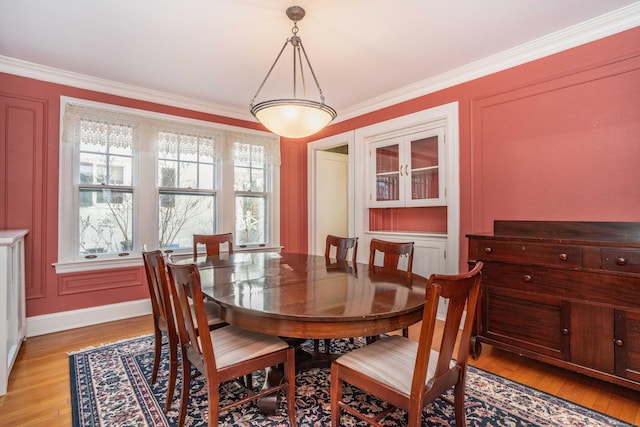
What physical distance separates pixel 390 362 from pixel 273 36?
2463 mm

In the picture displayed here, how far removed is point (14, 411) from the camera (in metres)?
1.82

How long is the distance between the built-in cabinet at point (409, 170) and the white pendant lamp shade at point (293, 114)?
1554 mm

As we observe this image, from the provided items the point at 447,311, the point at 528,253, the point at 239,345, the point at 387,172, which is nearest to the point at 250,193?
the point at 387,172

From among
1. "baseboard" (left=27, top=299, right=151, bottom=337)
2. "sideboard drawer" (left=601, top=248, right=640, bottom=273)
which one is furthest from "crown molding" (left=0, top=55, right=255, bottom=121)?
"sideboard drawer" (left=601, top=248, right=640, bottom=273)

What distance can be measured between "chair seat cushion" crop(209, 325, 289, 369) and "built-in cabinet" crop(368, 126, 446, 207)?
240 centimetres

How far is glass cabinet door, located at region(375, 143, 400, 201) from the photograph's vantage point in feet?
12.3

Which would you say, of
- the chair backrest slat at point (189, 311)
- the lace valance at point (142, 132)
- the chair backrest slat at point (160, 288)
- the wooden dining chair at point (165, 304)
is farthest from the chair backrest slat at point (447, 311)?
the lace valance at point (142, 132)

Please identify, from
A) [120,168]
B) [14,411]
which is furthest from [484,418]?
[120,168]

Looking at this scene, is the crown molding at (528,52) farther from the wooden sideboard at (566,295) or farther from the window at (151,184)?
the window at (151,184)

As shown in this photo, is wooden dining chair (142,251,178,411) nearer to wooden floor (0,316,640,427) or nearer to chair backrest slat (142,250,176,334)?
chair backrest slat (142,250,176,334)

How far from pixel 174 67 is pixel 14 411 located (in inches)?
112

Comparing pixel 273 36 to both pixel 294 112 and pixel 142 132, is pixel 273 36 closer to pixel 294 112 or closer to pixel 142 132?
pixel 294 112

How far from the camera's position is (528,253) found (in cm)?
220

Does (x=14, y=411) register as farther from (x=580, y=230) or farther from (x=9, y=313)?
(x=580, y=230)
